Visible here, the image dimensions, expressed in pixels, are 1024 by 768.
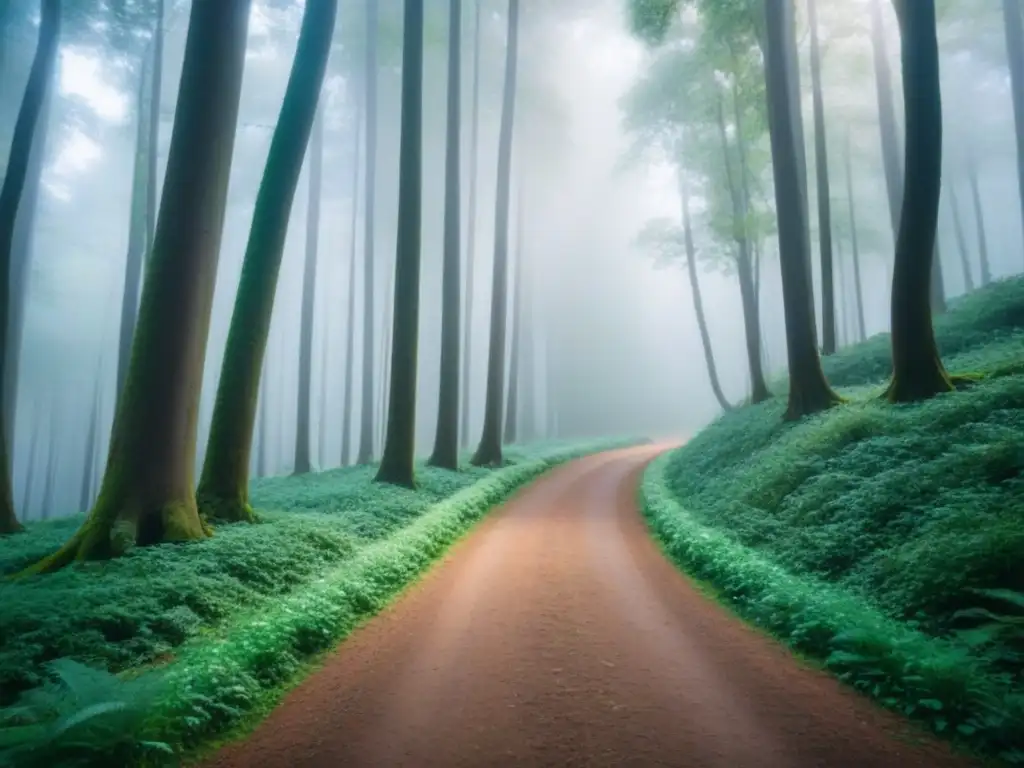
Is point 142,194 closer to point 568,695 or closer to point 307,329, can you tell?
point 307,329

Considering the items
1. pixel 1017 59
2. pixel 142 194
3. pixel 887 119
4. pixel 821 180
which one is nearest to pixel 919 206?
pixel 821 180

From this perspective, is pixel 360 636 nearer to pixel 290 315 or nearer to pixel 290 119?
pixel 290 119

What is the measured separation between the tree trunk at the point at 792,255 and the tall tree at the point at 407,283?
8.31 meters

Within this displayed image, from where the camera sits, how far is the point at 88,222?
128ft

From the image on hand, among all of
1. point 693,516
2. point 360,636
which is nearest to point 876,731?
point 360,636

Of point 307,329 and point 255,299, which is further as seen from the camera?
point 307,329

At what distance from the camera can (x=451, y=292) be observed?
690 inches

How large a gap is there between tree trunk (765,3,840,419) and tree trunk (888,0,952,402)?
242 centimetres

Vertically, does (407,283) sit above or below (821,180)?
below

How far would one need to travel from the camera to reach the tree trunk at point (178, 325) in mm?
7125

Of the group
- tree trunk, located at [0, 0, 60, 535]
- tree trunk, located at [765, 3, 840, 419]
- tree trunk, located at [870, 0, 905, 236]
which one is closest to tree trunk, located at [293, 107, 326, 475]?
tree trunk, located at [0, 0, 60, 535]

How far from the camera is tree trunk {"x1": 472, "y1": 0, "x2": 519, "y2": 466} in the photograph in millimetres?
19094

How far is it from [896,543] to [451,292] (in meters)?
13.7

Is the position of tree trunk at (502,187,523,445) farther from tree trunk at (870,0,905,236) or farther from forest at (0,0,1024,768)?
tree trunk at (870,0,905,236)
